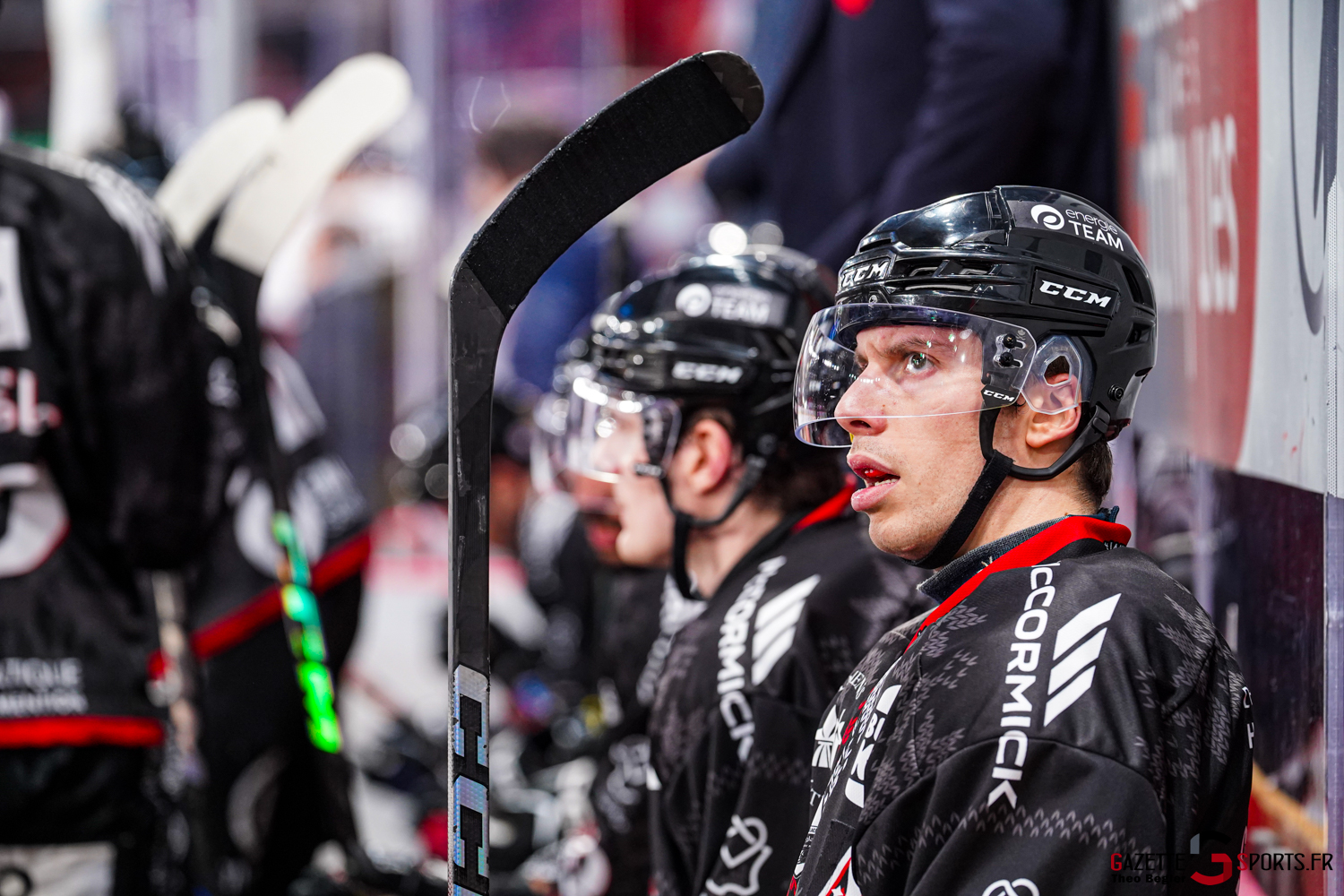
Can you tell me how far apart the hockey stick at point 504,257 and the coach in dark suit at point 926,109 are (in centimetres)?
158

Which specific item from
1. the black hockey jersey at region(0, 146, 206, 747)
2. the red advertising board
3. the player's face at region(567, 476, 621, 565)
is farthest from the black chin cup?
the black hockey jersey at region(0, 146, 206, 747)

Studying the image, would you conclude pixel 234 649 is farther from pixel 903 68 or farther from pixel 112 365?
pixel 903 68

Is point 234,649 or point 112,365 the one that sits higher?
point 112,365

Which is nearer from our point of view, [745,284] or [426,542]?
[745,284]

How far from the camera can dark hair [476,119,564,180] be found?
481 centimetres

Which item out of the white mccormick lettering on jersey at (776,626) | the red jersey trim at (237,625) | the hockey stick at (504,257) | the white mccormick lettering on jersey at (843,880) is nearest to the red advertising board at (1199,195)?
the white mccormick lettering on jersey at (776,626)

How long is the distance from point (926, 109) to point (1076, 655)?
1875mm

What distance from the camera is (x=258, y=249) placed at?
287 centimetres

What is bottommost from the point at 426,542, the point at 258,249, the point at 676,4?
the point at 426,542

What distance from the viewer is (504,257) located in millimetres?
1262

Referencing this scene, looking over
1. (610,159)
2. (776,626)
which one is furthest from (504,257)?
(776,626)

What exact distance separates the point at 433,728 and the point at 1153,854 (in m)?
4.33

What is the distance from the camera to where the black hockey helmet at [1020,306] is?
1.30m

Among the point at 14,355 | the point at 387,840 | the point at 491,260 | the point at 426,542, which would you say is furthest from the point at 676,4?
the point at 491,260
